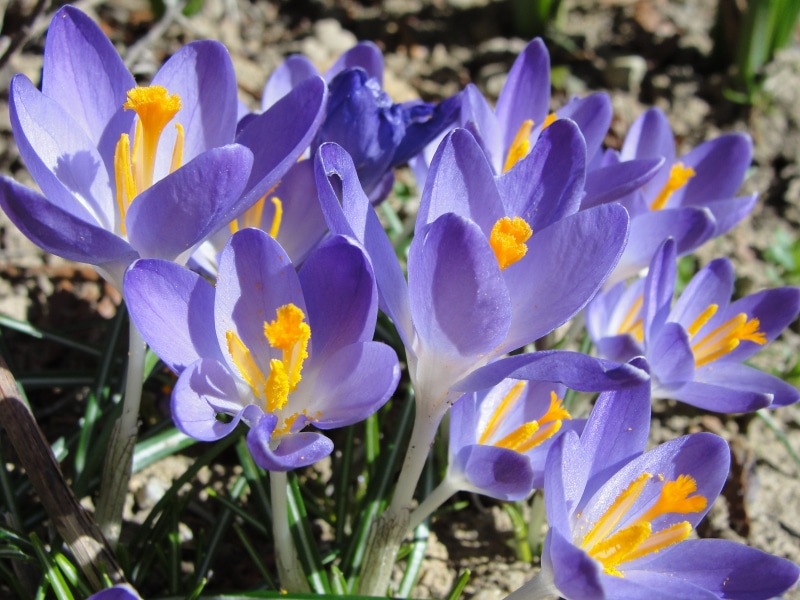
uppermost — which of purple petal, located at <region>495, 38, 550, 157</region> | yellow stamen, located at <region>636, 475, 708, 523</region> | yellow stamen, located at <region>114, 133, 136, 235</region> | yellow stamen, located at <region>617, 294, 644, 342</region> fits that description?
yellow stamen, located at <region>114, 133, 136, 235</region>

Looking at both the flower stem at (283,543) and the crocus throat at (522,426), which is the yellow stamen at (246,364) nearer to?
the flower stem at (283,543)

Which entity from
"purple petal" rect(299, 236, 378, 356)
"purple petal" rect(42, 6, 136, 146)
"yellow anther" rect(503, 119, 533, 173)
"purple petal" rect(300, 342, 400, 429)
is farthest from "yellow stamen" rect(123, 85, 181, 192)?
"yellow anther" rect(503, 119, 533, 173)

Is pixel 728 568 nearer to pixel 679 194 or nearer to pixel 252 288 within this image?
pixel 252 288

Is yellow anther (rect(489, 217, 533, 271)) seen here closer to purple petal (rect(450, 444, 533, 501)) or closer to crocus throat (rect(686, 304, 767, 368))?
purple petal (rect(450, 444, 533, 501))

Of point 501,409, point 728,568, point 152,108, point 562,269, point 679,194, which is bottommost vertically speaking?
point 728,568

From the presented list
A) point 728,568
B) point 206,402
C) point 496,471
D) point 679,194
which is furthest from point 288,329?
point 679,194

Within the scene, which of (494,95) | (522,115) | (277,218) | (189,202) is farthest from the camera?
(494,95)
